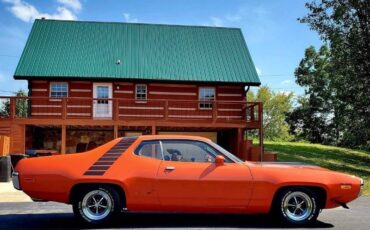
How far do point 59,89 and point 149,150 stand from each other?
1833cm

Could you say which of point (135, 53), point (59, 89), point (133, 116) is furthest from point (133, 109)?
point (59, 89)

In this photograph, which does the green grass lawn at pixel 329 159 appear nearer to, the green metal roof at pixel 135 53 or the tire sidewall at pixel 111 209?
the green metal roof at pixel 135 53

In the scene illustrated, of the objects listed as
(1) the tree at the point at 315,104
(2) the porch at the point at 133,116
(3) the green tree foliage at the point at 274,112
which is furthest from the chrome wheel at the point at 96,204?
(3) the green tree foliage at the point at 274,112

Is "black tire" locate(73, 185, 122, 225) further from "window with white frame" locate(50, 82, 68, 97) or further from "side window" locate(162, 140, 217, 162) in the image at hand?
"window with white frame" locate(50, 82, 68, 97)

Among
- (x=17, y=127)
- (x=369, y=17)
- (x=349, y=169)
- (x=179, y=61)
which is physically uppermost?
(x=369, y=17)

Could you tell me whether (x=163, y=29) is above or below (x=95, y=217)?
above

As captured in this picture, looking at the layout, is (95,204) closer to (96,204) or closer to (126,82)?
(96,204)

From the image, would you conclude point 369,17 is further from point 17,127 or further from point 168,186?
point 168,186

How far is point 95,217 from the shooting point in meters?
8.00

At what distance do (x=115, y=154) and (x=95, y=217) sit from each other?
1.05 meters

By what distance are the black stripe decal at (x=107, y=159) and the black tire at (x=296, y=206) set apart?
2654mm

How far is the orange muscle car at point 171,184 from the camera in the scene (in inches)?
316

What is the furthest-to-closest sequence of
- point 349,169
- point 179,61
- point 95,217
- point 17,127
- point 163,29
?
point 163,29
point 179,61
point 349,169
point 17,127
point 95,217

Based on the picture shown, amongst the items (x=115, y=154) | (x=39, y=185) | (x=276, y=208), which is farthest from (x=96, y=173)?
(x=276, y=208)
